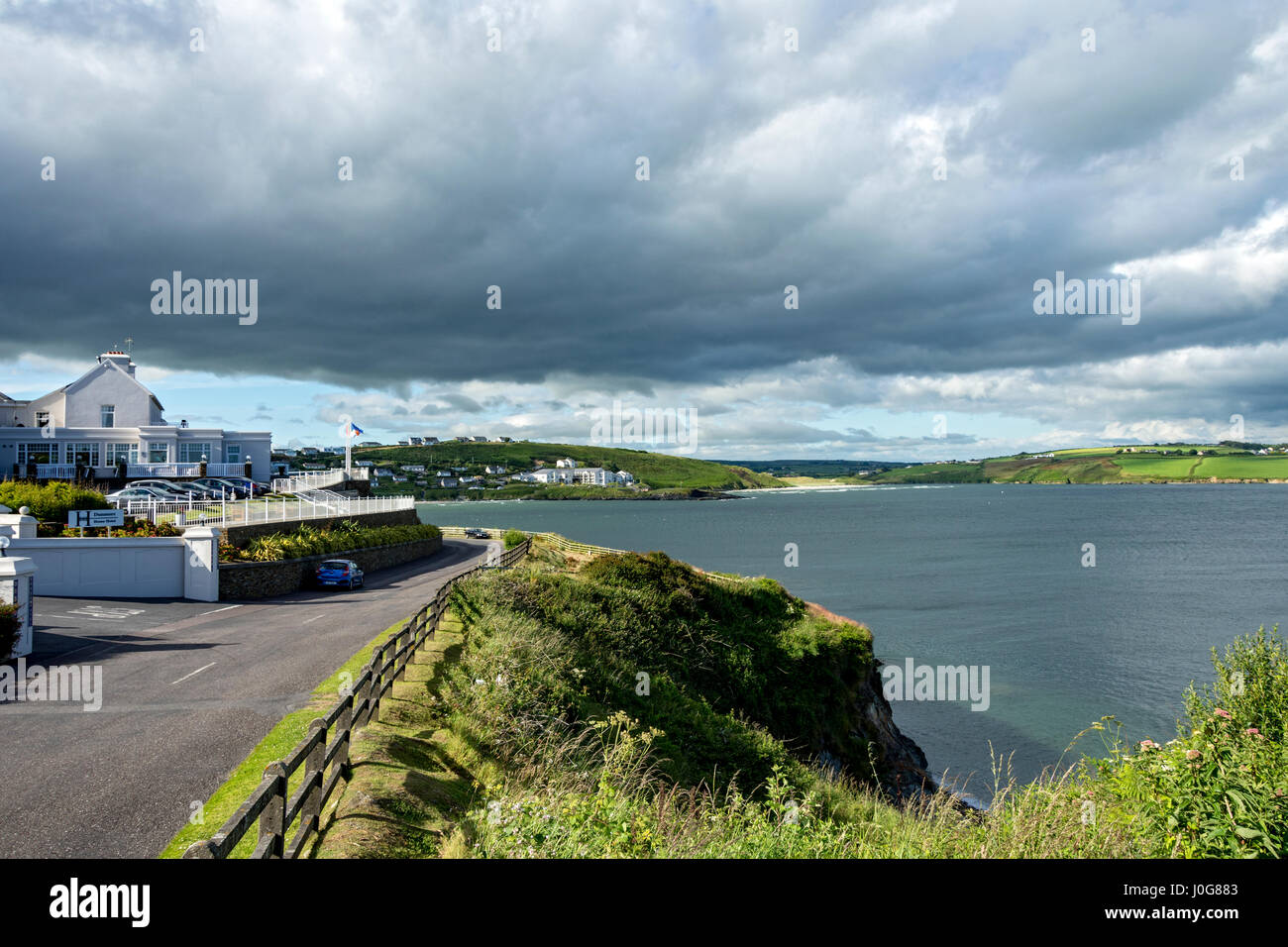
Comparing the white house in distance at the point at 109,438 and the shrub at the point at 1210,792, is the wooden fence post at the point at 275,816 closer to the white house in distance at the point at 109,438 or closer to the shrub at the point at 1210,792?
the shrub at the point at 1210,792

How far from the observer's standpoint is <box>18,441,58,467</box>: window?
54406 mm

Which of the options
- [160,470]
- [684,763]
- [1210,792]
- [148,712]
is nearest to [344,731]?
[148,712]

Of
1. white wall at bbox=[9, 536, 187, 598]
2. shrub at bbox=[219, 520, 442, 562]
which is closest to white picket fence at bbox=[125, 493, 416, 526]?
shrub at bbox=[219, 520, 442, 562]

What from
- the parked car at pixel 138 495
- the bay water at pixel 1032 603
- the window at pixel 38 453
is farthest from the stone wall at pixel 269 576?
the window at pixel 38 453

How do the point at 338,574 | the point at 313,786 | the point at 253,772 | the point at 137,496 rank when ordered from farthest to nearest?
the point at 137,496
the point at 338,574
the point at 253,772
the point at 313,786

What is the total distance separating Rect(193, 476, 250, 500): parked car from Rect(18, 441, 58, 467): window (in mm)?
10758

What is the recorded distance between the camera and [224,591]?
93.7 ft

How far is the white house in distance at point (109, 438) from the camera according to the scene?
5444 cm

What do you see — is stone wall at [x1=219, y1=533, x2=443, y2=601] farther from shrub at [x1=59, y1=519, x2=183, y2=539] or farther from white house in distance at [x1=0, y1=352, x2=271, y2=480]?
white house in distance at [x1=0, y1=352, x2=271, y2=480]

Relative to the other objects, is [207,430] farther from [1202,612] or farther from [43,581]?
[1202,612]

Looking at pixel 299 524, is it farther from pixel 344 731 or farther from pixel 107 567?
pixel 344 731

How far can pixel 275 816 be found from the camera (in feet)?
19.1

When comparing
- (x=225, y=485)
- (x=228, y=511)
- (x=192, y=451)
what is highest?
(x=192, y=451)

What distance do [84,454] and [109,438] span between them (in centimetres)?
202
